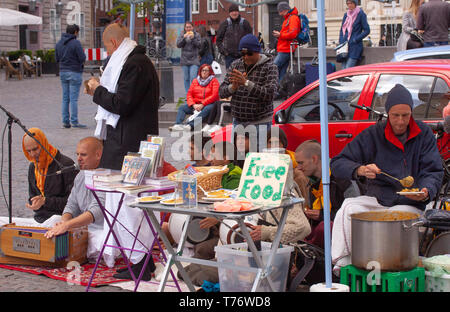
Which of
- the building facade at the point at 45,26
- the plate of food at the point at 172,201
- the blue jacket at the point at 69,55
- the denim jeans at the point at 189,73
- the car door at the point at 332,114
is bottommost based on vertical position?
the plate of food at the point at 172,201

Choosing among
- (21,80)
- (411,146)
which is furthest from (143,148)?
(21,80)

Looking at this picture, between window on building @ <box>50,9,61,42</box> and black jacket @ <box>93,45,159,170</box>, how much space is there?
4293 centimetres

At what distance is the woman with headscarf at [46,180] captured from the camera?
23.0ft

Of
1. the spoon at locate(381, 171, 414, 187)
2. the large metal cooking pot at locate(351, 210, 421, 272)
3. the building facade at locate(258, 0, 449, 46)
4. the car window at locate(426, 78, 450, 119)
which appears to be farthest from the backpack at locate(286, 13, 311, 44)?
the building facade at locate(258, 0, 449, 46)

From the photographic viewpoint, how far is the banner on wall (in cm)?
1766

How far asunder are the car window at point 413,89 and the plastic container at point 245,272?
10.1 ft

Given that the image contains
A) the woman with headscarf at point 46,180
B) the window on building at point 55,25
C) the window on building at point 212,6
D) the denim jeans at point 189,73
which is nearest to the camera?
the woman with headscarf at point 46,180

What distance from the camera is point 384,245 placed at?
4742 millimetres

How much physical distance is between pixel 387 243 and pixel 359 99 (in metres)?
3.50

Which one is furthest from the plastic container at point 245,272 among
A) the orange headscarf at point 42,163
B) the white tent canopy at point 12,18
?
the white tent canopy at point 12,18

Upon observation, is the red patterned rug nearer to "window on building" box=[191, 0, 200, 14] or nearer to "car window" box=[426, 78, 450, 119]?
"car window" box=[426, 78, 450, 119]

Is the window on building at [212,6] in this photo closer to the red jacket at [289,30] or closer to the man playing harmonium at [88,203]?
the red jacket at [289,30]

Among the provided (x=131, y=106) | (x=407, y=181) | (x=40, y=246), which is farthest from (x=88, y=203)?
(x=407, y=181)

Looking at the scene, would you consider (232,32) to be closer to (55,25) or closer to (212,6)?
(55,25)
